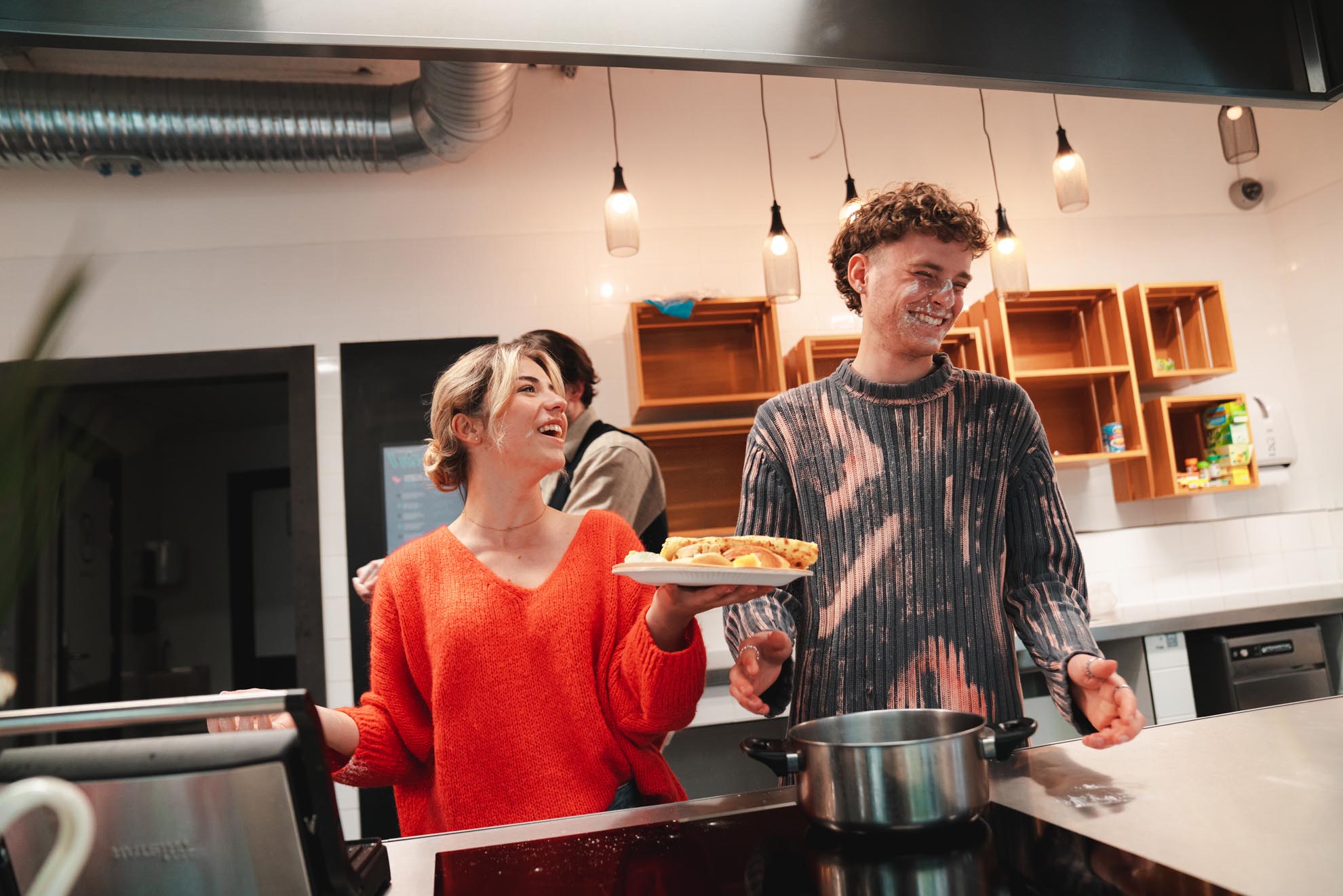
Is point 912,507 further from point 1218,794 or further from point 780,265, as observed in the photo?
point 780,265

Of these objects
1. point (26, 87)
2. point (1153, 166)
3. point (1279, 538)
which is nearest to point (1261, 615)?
point (1279, 538)

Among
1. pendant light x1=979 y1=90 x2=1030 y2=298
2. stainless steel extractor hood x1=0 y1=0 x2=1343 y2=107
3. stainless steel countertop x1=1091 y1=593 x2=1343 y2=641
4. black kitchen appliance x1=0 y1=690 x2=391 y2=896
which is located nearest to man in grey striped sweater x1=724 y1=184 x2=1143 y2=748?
stainless steel extractor hood x1=0 y1=0 x2=1343 y2=107

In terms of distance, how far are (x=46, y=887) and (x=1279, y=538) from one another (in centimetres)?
488

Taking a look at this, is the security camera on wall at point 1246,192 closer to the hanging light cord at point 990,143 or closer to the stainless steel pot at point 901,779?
the hanging light cord at point 990,143

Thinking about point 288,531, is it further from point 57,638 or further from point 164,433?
point 57,638

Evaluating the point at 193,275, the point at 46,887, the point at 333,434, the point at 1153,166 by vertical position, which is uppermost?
the point at 1153,166

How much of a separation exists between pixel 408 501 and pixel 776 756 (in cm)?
304

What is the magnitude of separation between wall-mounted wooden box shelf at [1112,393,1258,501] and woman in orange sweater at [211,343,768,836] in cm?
319

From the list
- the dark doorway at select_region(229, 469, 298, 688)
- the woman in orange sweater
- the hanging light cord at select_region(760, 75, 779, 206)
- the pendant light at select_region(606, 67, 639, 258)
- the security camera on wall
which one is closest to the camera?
the woman in orange sweater

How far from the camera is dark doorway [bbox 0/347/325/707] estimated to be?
3785mm

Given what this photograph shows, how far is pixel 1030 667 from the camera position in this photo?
324 cm

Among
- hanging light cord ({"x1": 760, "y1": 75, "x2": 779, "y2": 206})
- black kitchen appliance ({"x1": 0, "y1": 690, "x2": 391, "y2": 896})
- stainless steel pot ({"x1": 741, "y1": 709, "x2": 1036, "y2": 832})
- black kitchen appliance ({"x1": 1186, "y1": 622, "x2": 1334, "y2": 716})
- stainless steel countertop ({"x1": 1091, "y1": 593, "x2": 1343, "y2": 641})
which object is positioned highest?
hanging light cord ({"x1": 760, "y1": 75, "x2": 779, "y2": 206})

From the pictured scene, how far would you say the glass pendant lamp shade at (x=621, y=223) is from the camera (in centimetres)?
308

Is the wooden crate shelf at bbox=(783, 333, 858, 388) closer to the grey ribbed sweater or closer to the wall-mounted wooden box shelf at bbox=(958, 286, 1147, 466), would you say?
the wall-mounted wooden box shelf at bbox=(958, 286, 1147, 466)
